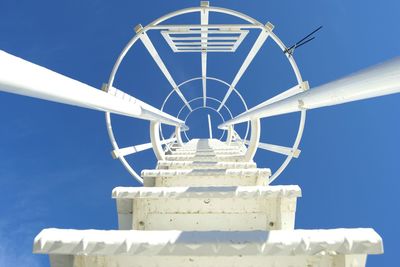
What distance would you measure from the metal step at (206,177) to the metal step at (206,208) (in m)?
0.67

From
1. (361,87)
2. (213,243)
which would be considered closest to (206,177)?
(213,243)

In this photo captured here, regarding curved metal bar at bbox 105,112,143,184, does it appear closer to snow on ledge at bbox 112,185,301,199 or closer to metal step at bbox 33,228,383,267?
snow on ledge at bbox 112,185,301,199

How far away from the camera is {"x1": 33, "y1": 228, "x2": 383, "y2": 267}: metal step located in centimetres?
150

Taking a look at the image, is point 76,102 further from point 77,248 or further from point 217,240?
point 217,240

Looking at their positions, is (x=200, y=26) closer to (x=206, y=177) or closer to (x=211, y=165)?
(x=211, y=165)

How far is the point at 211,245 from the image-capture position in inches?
61.4

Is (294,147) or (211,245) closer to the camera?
(211,245)

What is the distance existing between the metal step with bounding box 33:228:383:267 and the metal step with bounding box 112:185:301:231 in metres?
0.74

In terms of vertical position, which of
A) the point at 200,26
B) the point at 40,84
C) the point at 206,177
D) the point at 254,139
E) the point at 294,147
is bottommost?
the point at 206,177

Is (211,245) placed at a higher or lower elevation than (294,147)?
lower

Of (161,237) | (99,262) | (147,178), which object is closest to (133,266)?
(99,262)

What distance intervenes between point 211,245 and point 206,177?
1806 mm

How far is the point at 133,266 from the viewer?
1.75 m

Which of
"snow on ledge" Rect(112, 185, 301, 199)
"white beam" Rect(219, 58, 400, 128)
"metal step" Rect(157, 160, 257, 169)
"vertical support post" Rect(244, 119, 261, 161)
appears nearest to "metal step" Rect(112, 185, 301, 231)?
"snow on ledge" Rect(112, 185, 301, 199)
